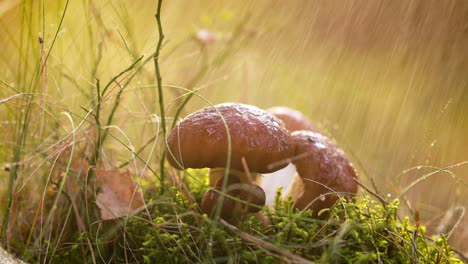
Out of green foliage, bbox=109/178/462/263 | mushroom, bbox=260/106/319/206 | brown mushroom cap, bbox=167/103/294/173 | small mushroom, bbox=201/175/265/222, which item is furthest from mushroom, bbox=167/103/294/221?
mushroom, bbox=260/106/319/206

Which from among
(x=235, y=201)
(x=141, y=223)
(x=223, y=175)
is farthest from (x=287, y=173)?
Answer: (x=141, y=223)

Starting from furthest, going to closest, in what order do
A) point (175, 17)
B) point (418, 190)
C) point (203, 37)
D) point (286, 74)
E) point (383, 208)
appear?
point (286, 74)
point (175, 17)
point (418, 190)
point (203, 37)
point (383, 208)

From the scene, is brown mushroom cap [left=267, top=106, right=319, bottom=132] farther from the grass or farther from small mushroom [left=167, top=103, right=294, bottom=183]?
small mushroom [left=167, top=103, right=294, bottom=183]

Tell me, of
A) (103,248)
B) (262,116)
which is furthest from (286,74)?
(103,248)

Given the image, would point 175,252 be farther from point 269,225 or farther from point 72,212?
point 72,212

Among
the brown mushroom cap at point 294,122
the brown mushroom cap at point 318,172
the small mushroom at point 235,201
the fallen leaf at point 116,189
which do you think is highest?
the brown mushroom cap at point 294,122

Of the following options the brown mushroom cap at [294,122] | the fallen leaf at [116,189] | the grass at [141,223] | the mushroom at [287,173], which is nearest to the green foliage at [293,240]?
the grass at [141,223]

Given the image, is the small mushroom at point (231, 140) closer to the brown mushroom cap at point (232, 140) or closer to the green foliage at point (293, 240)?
the brown mushroom cap at point (232, 140)

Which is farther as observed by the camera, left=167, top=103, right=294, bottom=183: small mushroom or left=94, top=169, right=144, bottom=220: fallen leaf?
left=94, top=169, right=144, bottom=220: fallen leaf
